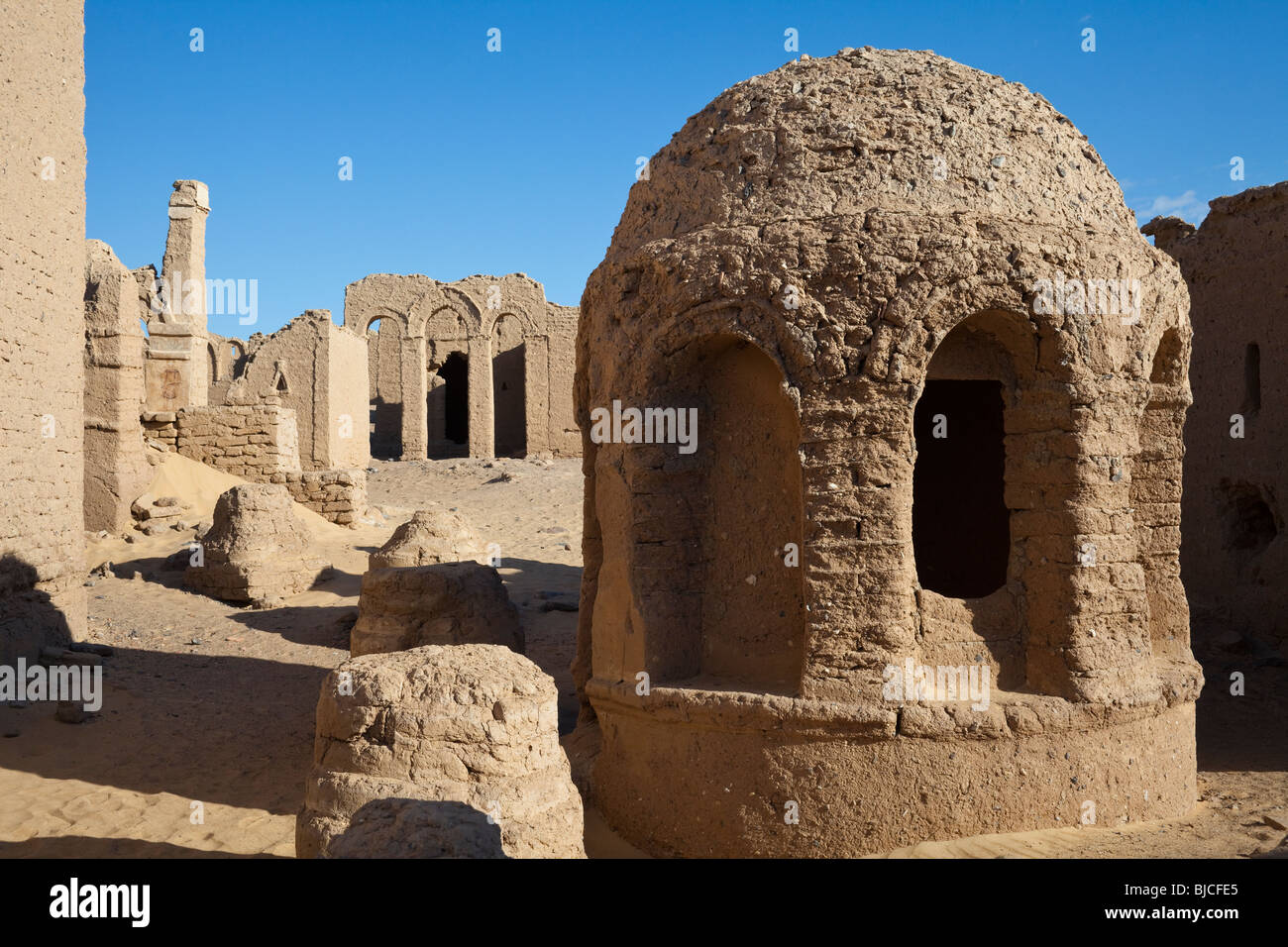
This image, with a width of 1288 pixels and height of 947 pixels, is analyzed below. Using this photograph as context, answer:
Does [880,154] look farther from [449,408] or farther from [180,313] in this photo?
[449,408]

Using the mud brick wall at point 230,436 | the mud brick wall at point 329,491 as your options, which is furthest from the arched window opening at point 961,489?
the mud brick wall at point 230,436

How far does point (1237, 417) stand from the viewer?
31.2 feet

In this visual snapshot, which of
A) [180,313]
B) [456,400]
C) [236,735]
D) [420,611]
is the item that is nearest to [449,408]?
[456,400]

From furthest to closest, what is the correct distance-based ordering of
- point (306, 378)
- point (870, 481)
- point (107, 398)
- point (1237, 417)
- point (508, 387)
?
point (508, 387) < point (306, 378) < point (107, 398) < point (1237, 417) < point (870, 481)

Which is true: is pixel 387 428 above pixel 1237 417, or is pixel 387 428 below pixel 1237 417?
above

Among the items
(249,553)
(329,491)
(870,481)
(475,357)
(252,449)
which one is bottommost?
(249,553)

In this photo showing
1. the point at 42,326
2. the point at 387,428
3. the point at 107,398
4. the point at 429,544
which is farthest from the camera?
the point at 387,428

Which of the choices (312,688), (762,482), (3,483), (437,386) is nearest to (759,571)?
(762,482)

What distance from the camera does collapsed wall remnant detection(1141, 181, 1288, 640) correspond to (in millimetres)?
9117

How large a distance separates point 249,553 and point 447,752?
25.1 feet

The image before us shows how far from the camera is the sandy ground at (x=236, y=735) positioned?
17.4 ft

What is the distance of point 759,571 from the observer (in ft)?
18.5

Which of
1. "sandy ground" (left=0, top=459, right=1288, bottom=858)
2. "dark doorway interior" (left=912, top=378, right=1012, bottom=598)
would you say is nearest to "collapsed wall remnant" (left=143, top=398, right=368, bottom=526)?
"sandy ground" (left=0, top=459, right=1288, bottom=858)

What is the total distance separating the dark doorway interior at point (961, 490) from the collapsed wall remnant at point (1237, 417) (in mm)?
3204
